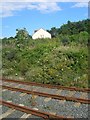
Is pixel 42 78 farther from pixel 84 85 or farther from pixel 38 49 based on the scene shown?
pixel 38 49

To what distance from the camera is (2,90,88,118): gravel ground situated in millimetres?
8164

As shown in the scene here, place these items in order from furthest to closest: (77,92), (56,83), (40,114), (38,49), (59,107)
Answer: (38,49) < (56,83) < (77,92) < (59,107) < (40,114)

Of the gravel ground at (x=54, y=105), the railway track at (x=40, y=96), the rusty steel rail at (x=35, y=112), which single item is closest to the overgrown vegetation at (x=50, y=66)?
the railway track at (x=40, y=96)

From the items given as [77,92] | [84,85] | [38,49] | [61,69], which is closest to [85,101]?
[77,92]

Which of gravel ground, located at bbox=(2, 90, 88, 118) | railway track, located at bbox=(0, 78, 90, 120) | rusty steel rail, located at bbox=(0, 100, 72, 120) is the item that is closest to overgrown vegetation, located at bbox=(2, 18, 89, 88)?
railway track, located at bbox=(0, 78, 90, 120)

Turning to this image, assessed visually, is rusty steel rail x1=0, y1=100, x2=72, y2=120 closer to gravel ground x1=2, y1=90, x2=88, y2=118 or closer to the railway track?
the railway track

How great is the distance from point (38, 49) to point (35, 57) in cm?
164

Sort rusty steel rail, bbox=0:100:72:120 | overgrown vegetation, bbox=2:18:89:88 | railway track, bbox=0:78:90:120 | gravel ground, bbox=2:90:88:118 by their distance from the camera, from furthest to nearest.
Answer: overgrown vegetation, bbox=2:18:89:88
gravel ground, bbox=2:90:88:118
railway track, bbox=0:78:90:120
rusty steel rail, bbox=0:100:72:120

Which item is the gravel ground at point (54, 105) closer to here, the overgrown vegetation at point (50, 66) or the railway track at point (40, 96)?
the railway track at point (40, 96)

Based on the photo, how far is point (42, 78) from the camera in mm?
13469

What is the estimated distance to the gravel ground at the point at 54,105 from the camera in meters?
8.16

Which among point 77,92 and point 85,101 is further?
point 77,92

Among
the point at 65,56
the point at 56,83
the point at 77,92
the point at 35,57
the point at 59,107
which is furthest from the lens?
the point at 35,57

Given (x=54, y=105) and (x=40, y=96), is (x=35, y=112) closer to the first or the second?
(x=54, y=105)
